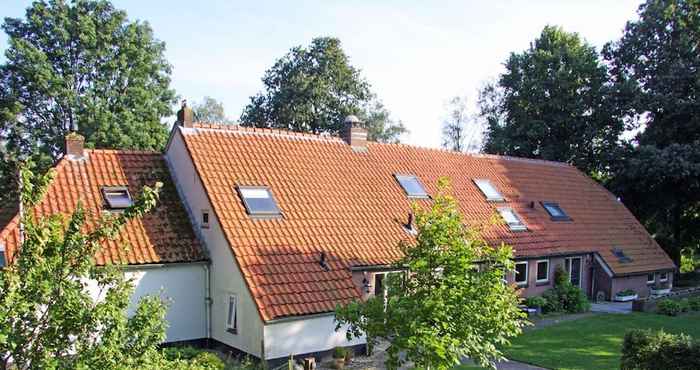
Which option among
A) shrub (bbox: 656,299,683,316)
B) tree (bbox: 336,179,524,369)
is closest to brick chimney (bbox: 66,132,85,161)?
tree (bbox: 336,179,524,369)

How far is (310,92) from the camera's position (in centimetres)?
4306

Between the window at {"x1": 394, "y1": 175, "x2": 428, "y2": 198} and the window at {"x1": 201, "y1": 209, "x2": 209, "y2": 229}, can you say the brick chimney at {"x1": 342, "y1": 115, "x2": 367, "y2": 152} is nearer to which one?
the window at {"x1": 394, "y1": 175, "x2": 428, "y2": 198}

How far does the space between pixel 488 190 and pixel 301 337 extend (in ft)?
42.7

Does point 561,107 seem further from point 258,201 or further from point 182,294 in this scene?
point 182,294

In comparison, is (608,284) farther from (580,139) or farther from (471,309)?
(471,309)

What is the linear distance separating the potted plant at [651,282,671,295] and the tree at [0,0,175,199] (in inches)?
1122

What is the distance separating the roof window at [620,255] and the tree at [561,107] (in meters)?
10.0

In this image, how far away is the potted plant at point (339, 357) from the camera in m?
14.7

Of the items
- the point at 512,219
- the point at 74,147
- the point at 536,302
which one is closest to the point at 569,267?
the point at 512,219

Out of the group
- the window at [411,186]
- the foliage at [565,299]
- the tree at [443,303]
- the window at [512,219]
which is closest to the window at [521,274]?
the foliage at [565,299]

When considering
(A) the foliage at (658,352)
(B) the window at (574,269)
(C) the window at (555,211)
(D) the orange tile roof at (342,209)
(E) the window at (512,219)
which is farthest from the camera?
(C) the window at (555,211)

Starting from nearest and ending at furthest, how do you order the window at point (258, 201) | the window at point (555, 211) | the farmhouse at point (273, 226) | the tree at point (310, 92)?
the farmhouse at point (273, 226), the window at point (258, 201), the window at point (555, 211), the tree at point (310, 92)

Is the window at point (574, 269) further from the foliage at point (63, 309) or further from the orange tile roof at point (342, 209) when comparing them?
the foliage at point (63, 309)

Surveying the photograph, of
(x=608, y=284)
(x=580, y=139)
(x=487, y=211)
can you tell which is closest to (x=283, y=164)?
(x=487, y=211)
